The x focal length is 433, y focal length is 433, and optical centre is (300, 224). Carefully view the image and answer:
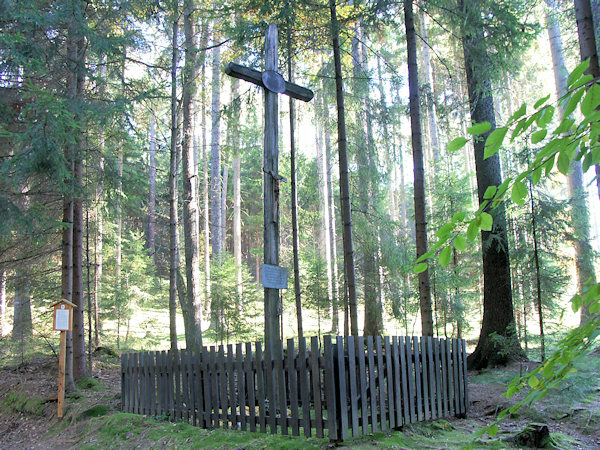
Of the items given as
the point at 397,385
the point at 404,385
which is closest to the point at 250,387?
the point at 397,385

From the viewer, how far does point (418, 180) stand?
762cm

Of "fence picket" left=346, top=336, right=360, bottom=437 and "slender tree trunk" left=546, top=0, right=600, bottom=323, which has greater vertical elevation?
"slender tree trunk" left=546, top=0, right=600, bottom=323

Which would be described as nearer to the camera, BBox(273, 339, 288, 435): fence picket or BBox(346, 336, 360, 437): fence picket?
BBox(346, 336, 360, 437): fence picket

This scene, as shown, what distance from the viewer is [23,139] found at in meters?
7.58

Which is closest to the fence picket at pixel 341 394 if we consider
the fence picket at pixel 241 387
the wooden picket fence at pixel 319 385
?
the wooden picket fence at pixel 319 385

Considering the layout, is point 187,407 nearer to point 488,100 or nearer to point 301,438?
point 301,438

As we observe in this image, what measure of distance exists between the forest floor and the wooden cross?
1.43m

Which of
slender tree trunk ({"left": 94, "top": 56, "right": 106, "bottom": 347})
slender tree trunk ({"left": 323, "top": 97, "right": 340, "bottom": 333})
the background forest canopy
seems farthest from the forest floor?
slender tree trunk ({"left": 323, "top": 97, "right": 340, "bottom": 333})

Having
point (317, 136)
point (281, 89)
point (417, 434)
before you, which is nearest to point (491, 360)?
point (417, 434)

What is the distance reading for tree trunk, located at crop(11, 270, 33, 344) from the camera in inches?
420

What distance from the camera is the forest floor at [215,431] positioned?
15.5 ft

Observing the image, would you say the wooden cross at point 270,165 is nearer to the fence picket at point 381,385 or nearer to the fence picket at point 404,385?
the fence picket at point 381,385

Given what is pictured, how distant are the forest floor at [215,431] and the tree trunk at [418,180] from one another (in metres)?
1.62

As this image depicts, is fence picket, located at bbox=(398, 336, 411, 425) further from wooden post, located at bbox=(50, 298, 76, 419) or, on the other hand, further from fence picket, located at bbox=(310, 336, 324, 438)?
wooden post, located at bbox=(50, 298, 76, 419)
